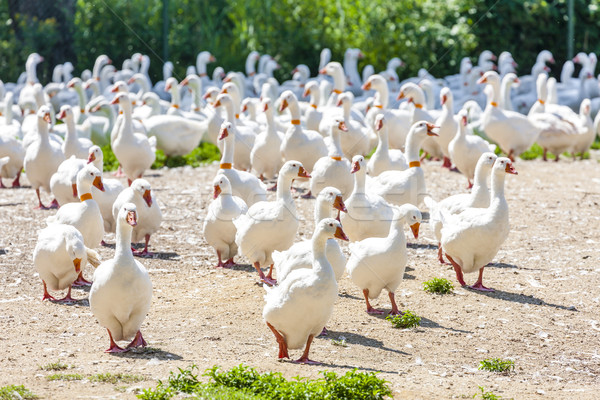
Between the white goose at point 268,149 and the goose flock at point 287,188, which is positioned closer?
the goose flock at point 287,188

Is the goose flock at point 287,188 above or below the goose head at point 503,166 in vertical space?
below

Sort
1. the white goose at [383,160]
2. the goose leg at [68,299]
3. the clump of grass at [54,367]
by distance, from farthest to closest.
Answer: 1. the white goose at [383,160]
2. the goose leg at [68,299]
3. the clump of grass at [54,367]

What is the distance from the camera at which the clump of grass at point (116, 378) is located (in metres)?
6.07

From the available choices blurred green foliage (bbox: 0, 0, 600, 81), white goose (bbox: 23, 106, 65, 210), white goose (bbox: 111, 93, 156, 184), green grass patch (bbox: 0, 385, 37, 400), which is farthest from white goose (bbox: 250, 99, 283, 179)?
blurred green foliage (bbox: 0, 0, 600, 81)

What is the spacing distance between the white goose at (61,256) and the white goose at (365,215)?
8.73 ft

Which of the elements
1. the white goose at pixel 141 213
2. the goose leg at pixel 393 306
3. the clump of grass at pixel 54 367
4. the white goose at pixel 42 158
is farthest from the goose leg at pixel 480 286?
the white goose at pixel 42 158

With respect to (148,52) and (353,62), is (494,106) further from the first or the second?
(148,52)

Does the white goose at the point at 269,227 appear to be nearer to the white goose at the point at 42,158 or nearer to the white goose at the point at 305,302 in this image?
the white goose at the point at 305,302

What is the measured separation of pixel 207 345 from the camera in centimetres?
716

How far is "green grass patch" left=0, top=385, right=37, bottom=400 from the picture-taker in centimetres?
560

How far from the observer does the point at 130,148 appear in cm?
1347

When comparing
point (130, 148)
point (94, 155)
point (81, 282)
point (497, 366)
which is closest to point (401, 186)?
point (94, 155)

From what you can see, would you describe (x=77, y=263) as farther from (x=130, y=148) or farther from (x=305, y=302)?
(x=130, y=148)

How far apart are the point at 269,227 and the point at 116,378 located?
10.0 feet
